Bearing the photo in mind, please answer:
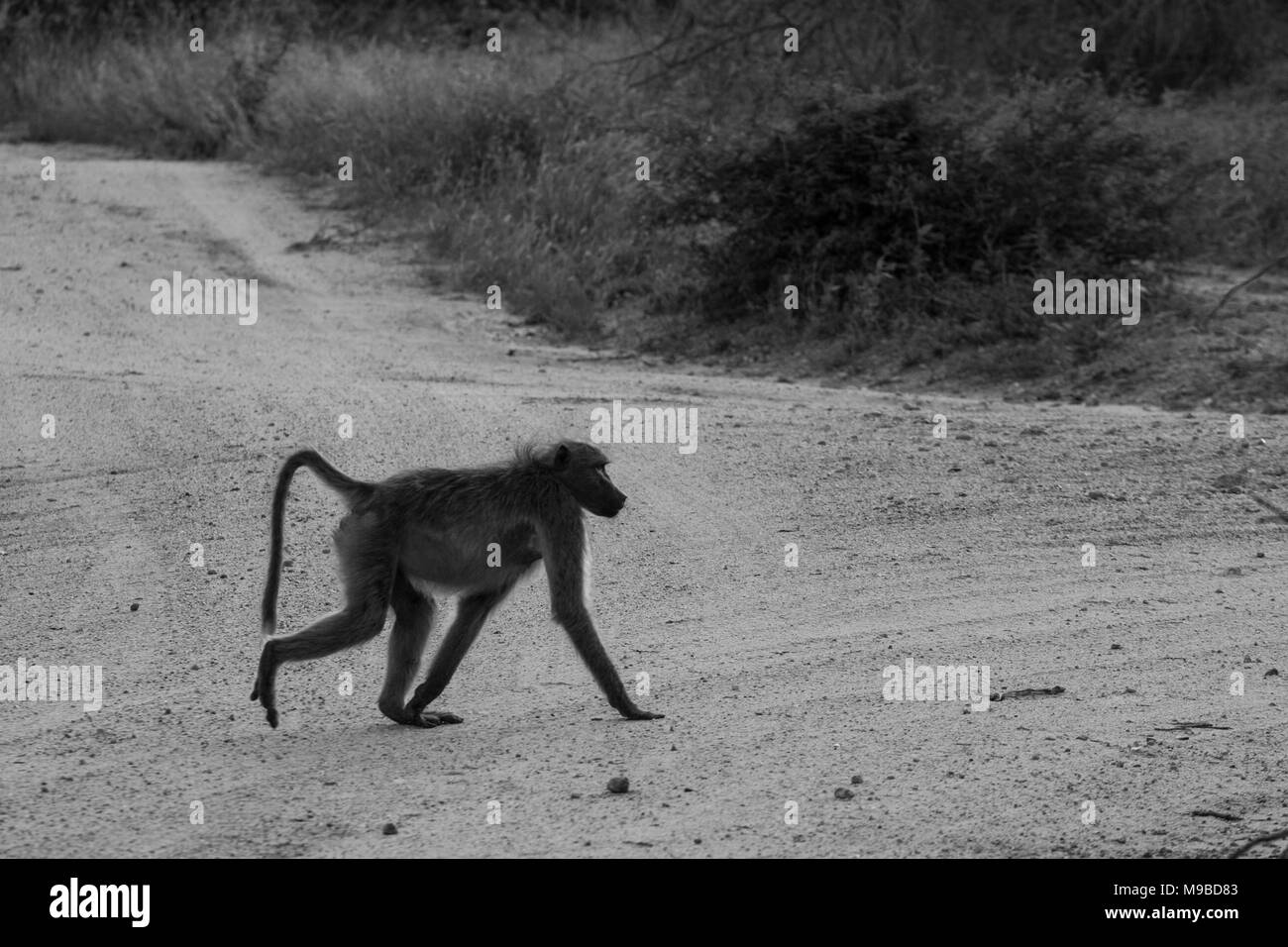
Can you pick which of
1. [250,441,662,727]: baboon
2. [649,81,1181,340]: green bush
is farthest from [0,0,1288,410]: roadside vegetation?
[250,441,662,727]: baboon

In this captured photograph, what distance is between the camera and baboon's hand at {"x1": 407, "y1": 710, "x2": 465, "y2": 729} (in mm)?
6559

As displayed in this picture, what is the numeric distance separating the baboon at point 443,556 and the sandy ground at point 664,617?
23 centimetres

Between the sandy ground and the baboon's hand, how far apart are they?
0.48 feet

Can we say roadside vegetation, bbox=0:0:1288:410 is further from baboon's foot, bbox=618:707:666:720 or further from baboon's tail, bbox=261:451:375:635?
baboon's tail, bbox=261:451:375:635

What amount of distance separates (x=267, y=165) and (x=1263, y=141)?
11056 millimetres

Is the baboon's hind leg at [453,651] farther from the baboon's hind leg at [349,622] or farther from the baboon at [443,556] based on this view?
the baboon's hind leg at [349,622]

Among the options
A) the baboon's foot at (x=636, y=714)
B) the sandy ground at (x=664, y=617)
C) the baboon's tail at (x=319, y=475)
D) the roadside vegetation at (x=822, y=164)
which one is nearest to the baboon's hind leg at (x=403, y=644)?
the sandy ground at (x=664, y=617)

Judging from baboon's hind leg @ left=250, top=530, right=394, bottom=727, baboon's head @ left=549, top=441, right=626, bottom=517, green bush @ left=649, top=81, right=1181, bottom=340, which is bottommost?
baboon's hind leg @ left=250, top=530, right=394, bottom=727

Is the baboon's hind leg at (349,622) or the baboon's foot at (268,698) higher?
the baboon's hind leg at (349,622)

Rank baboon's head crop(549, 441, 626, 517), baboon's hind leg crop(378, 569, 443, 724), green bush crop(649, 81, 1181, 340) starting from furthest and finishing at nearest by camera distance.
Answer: green bush crop(649, 81, 1181, 340)
baboon's head crop(549, 441, 626, 517)
baboon's hind leg crop(378, 569, 443, 724)

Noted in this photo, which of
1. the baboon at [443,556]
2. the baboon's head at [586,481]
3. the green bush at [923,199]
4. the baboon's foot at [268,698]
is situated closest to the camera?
the baboon's foot at [268,698]

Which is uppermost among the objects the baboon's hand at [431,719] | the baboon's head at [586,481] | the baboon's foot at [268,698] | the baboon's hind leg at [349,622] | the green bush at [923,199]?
the green bush at [923,199]

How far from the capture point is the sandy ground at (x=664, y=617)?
5.52 metres

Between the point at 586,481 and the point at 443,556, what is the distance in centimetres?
61
